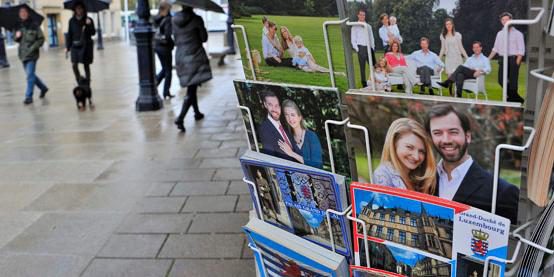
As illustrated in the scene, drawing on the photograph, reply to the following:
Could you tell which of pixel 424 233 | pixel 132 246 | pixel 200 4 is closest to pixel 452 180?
pixel 424 233

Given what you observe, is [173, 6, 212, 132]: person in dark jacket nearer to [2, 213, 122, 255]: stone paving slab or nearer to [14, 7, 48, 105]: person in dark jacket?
[2, 213, 122, 255]: stone paving slab

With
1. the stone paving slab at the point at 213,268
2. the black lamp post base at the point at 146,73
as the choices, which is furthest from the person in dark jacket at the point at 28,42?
the stone paving slab at the point at 213,268

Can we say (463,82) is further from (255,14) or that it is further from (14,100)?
(14,100)

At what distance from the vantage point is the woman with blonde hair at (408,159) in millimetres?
1226

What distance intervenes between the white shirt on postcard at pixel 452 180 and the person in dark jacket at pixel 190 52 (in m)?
6.16

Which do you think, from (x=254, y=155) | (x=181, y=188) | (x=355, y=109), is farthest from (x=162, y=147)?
(x=355, y=109)

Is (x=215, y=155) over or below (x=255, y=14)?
below

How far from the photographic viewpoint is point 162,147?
6.18 metres

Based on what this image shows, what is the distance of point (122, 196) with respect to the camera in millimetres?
4441

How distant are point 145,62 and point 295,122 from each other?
809cm

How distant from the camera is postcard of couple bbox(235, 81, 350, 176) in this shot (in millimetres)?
1405

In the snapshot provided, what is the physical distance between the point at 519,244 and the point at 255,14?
0.95m

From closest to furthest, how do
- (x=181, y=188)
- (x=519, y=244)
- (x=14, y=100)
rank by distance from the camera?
(x=519, y=244) < (x=181, y=188) < (x=14, y=100)

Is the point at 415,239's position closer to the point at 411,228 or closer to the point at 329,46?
the point at 411,228
